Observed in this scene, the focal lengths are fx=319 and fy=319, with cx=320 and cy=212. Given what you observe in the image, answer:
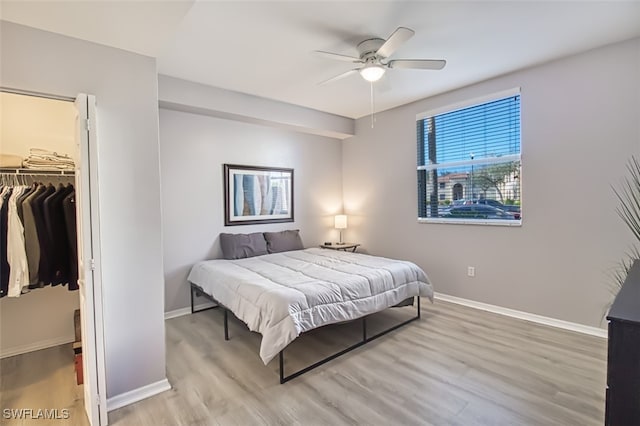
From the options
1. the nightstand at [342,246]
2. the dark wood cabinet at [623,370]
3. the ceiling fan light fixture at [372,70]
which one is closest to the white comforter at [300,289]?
the nightstand at [342,246]

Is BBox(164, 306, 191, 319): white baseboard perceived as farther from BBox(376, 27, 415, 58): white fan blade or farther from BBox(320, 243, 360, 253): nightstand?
BBox(376, 27, 415, 58): white fan blade

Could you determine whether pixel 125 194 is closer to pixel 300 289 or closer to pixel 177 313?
pixel 300 289

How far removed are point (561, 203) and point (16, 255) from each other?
4.77m

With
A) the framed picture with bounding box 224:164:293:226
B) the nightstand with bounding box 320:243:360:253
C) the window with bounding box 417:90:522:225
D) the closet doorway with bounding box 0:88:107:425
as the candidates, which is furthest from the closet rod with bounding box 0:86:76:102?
the window with bounding box 417:90:522:225

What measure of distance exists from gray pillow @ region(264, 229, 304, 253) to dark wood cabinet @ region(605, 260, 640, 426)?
3.82 m

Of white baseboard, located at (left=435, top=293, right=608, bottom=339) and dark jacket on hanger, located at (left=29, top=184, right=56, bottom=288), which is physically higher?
dark jacket on hanger, located at (left=29, top=184, right=56, bottom=288)

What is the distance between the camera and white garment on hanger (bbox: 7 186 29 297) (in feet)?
7.38

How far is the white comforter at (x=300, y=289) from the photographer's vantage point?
7.99 ft

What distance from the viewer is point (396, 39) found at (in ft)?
7.41

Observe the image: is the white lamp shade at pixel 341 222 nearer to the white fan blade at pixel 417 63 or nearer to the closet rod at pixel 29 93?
the white fan blade at pixel 417 63

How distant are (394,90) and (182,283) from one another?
3.60 m

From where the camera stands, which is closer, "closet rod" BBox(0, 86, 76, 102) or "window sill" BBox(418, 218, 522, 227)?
"closet rod" BBox(0, 86, 76, 102)

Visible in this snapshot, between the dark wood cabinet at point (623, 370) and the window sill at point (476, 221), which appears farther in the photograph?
the window sill at point (476, 221)

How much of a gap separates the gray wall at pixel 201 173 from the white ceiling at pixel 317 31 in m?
0.71
